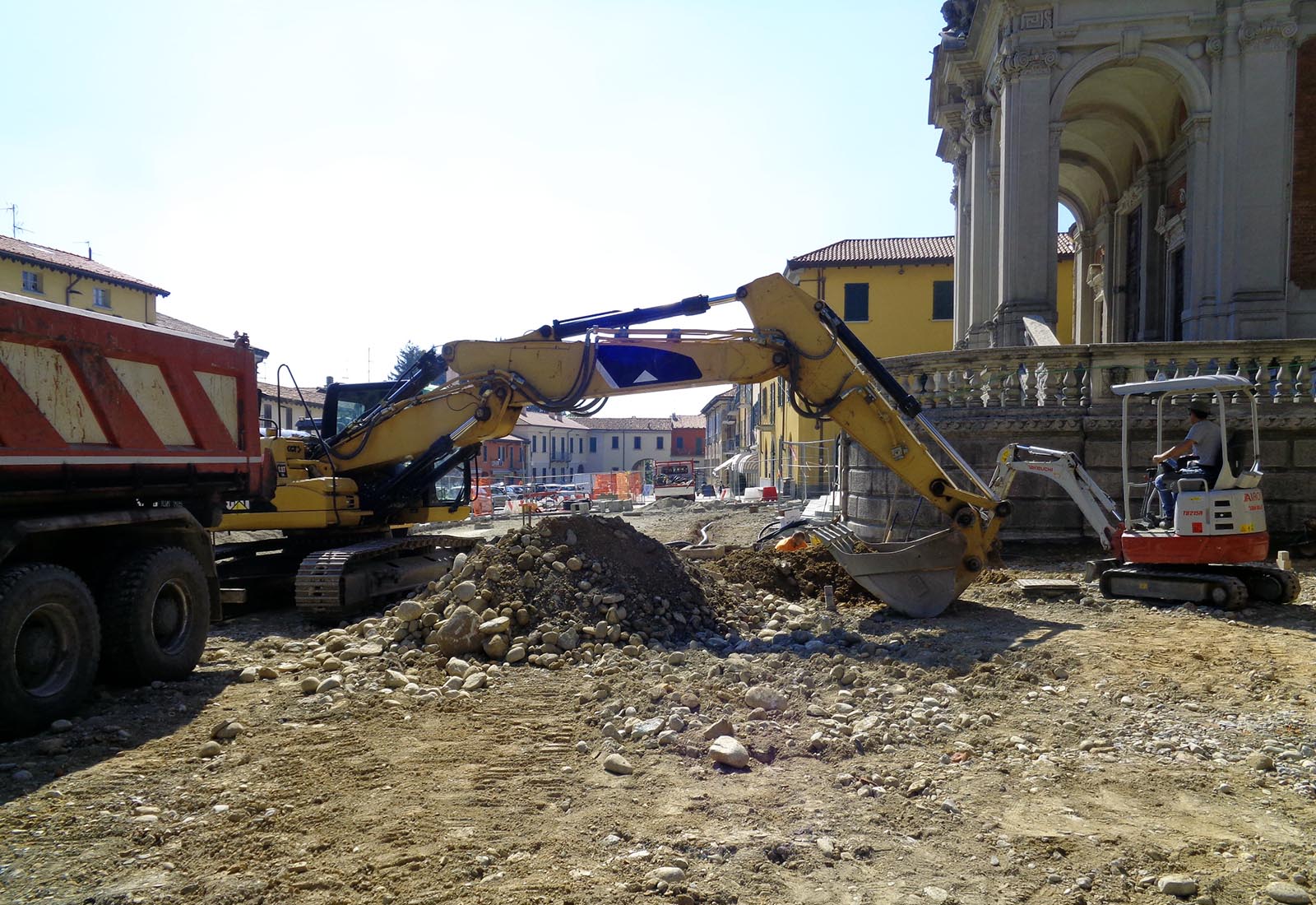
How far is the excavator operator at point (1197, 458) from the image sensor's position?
8.75 metres

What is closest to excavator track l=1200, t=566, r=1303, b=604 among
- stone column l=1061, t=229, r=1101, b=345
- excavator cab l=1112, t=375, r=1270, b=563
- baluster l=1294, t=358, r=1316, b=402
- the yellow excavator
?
excavator cab l=1112, t=375, r=1270, b=563

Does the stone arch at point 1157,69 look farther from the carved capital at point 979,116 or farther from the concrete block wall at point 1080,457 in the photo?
the concrete block wall at point 1080,457

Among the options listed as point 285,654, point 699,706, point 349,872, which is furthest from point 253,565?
point 349,872

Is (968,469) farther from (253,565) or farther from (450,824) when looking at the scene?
(253,565)

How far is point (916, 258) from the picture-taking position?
36062mm

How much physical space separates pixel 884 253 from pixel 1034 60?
22.2 meters

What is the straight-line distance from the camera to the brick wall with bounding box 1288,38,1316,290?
1452 cm

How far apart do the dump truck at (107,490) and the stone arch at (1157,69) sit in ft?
45.0

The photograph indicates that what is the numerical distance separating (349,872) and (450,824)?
551 mm

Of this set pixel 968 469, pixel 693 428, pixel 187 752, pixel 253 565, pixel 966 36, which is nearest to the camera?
pixel 187 752

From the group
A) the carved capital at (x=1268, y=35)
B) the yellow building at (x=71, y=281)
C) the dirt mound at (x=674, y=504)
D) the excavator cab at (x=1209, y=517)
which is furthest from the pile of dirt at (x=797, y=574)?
the yellow building at (x=71, y=281)

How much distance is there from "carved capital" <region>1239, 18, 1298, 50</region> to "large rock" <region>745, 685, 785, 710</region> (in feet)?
47.9

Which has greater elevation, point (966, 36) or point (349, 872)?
point (966, 36)

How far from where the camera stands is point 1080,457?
12031 mm
